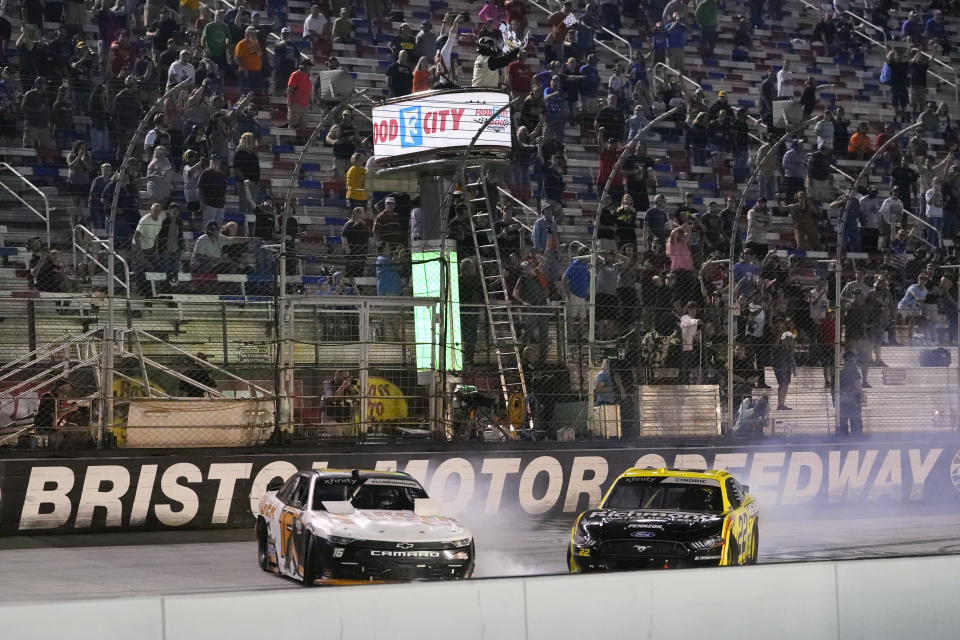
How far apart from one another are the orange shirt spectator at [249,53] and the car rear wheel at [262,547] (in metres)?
10.8

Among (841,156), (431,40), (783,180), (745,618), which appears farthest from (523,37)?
(745,618)

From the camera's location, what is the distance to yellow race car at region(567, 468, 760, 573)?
12.2 m

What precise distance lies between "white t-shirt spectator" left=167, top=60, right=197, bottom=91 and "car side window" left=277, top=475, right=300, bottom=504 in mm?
9689

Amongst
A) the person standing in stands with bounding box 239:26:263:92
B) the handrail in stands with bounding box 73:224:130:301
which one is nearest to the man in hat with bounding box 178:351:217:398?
the handrail in stands with bounding box 73:224:130:301

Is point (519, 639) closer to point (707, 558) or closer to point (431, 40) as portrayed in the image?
point (707, 558)

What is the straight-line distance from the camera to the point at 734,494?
43.3ft

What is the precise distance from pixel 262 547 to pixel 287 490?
0.70 metres

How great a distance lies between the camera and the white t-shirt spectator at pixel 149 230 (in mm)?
17656

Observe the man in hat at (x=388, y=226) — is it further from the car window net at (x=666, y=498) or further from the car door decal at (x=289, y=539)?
the car door decal at (x=289, y=539)

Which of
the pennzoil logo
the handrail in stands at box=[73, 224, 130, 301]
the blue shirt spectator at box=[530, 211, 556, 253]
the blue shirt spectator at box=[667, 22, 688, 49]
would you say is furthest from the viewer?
the blue shirt spectator at box=[667, 22, 688, 49]

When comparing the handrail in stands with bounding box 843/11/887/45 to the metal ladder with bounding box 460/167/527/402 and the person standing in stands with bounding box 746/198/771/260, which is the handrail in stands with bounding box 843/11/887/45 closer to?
the person standing in stands with bounding box 746/198/771/260

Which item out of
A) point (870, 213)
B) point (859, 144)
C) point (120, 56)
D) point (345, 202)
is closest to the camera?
point (345, 202)

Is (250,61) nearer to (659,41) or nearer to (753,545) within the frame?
(659,41)

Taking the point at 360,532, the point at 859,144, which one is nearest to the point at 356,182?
the point at 360,532
